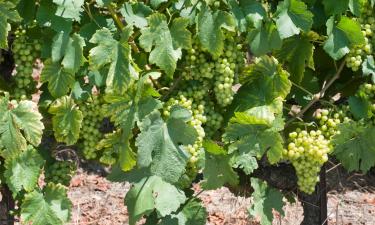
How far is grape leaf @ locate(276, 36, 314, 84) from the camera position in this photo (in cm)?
267

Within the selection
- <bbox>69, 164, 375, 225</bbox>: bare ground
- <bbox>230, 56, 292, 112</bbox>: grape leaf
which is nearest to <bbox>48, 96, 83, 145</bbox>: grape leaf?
<bbox>230, 56, 292, 112</bbox>: grape leaf

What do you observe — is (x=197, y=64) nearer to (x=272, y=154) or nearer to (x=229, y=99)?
(x=229, y=99)

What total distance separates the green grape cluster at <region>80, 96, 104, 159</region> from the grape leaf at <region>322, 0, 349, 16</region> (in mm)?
894

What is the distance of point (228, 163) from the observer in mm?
2672

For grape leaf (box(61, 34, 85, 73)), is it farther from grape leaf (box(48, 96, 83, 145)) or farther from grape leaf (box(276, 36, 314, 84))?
grape leaf (box(276, 36, 314, 84))

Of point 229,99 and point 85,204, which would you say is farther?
point 85,204

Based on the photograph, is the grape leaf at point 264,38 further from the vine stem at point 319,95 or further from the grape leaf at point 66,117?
the grape leaf at point 66,117

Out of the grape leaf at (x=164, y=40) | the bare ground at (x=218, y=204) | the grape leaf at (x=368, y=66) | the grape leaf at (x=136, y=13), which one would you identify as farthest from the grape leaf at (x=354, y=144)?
the bare ground at (x=218, y=204)

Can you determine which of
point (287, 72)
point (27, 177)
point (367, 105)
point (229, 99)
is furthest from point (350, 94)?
point (27, 177)

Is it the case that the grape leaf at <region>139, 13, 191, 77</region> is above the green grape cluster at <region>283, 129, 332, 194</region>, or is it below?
above

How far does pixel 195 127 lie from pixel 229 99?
19 centimetres

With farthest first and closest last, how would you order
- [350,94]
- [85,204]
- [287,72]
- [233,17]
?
[85,204]
[350,94]
[287,72]
[233,17]

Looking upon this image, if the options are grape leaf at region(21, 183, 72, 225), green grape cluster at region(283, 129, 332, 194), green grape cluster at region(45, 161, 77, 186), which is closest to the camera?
green grape cluster at region(283, 129, 332, 194)

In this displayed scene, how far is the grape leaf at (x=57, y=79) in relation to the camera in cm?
254
